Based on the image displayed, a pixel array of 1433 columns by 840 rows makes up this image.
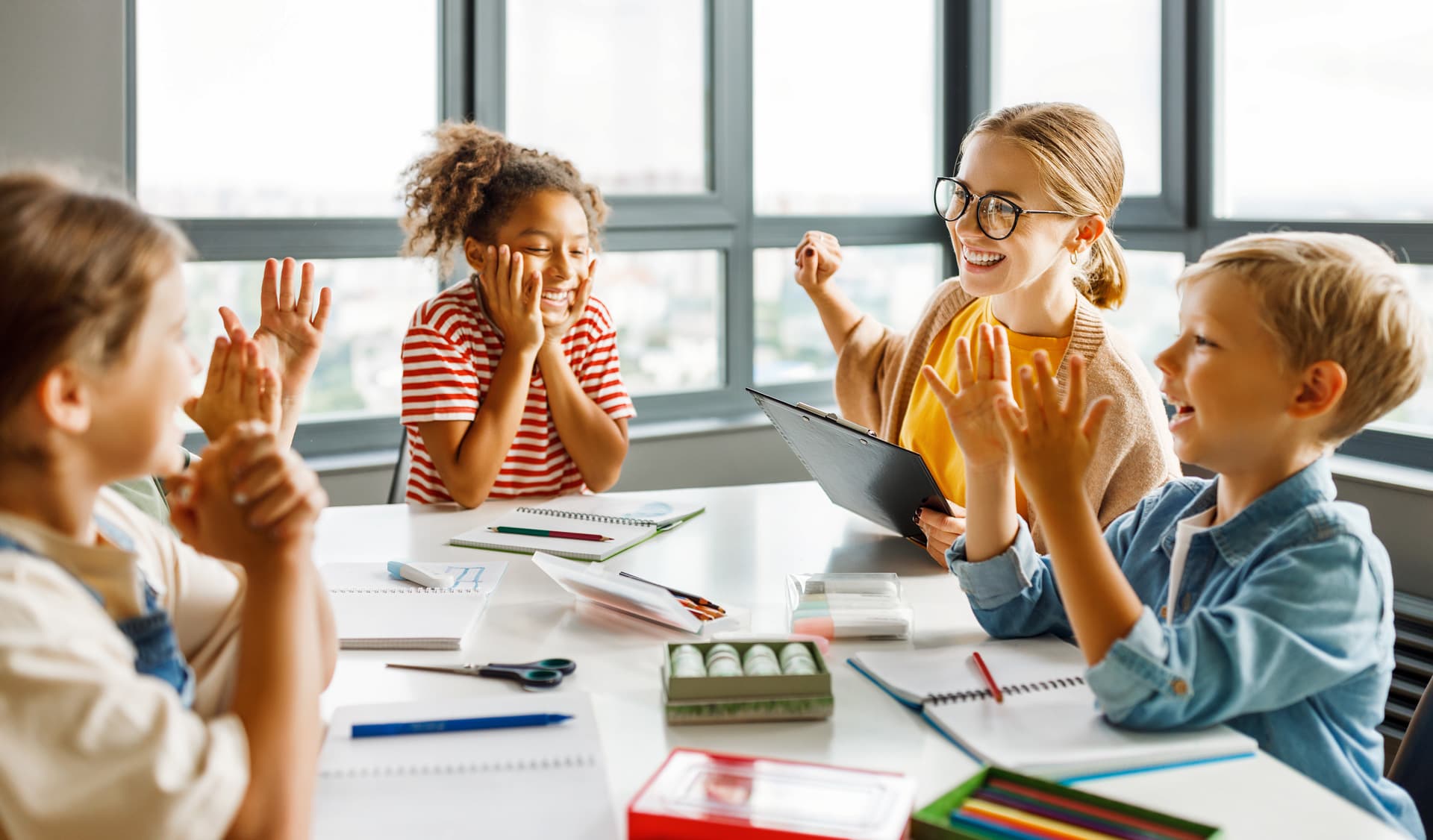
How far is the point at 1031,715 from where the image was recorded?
1040 millimetres

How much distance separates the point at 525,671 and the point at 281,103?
2080mm

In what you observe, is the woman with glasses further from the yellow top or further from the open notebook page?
the open notebook page

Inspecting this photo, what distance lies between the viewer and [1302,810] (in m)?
0.89

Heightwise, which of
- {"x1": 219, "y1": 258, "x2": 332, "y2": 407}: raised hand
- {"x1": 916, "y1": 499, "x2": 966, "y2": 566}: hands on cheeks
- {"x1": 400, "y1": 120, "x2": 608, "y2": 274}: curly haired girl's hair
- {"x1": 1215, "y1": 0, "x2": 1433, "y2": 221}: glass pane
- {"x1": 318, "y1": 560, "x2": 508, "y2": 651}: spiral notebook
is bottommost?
{"x1": 318, "y1": 560, "x2": 508, "y2": 651}: spiral notebook

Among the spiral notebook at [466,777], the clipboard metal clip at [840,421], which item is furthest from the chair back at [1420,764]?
the spiral notebook at [466,777]

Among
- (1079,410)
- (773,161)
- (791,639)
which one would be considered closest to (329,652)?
(791,639)

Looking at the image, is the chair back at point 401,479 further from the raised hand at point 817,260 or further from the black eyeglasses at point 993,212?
the black eyeglasses at point 993,212

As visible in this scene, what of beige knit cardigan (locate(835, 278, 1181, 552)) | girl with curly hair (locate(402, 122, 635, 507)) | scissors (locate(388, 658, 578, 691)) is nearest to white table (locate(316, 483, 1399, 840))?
scissors (locate(388, 658, 578, 691))

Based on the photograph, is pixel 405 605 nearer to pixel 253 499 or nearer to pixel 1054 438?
pixel 253 499

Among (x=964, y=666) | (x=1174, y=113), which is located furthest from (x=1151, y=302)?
(x=964, y=666)

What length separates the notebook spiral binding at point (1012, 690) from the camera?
1073 millimetres

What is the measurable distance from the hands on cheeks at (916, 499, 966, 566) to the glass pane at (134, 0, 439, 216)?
6.03 feet

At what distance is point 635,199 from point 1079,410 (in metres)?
2.37

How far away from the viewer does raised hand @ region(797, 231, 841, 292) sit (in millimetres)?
2059
